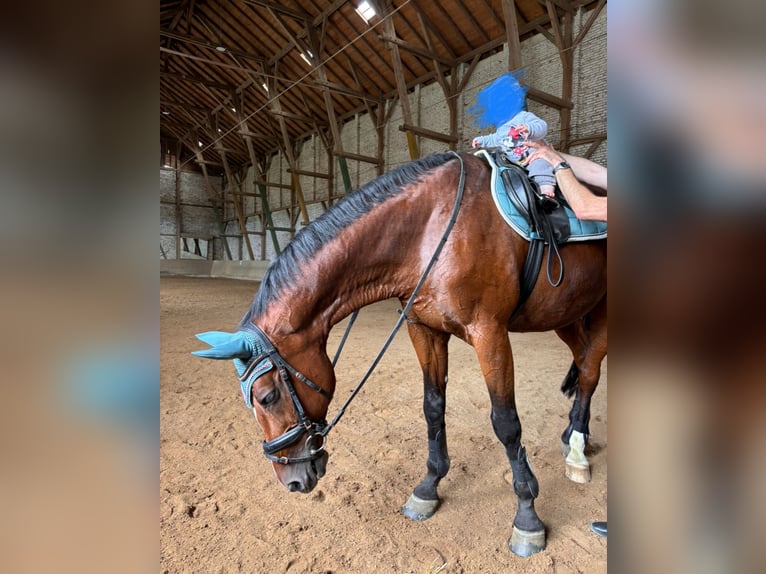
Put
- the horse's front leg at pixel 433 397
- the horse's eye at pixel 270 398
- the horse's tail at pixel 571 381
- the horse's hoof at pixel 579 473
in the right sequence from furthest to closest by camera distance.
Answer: the horse's tail at pixel 571 381
the horse's hoof at pixel 579 473
the horse's front leg at pixel 433 397
the horse's eye at pixel 270 398

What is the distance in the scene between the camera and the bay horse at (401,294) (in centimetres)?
143

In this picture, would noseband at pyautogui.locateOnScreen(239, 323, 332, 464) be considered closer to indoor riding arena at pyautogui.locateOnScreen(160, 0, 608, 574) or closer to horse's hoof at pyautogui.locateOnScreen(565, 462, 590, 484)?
indoor riding arena at pyautogui.locateOnScreen(160, 0, 608, 574)

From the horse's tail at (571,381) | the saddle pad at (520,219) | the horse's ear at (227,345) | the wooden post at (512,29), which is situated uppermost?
the wooden post at (512,29)

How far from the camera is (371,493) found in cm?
206

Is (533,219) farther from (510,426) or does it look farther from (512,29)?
(512,29)

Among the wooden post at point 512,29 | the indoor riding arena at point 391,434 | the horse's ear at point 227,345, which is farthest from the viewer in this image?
the wooden post at point 512,29

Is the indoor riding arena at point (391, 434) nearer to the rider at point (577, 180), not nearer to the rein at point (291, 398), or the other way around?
the rein at point (291, 398)

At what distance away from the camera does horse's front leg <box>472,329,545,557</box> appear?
65.2 inches

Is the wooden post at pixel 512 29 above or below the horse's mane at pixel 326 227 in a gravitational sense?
above

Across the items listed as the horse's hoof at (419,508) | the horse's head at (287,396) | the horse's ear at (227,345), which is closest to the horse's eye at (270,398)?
the horse's head at (287,396)

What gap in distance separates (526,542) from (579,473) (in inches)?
28.4

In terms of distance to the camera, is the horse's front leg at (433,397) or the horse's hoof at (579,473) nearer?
the horse's front leg at (433,397)
